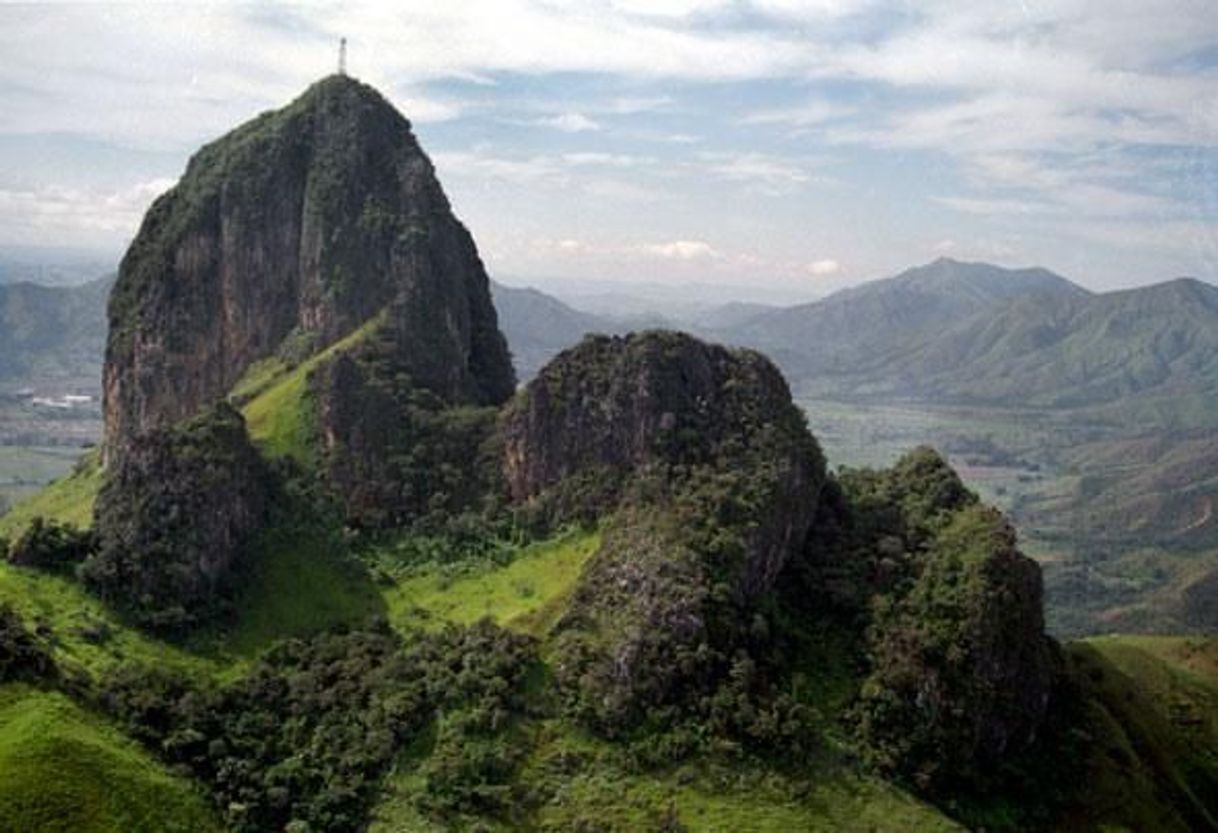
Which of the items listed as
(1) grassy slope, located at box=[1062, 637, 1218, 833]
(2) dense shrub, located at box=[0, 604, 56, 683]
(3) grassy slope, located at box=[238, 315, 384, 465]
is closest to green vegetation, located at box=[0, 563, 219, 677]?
(2) dense shrub, located at box=[0, 604, 56, 683]

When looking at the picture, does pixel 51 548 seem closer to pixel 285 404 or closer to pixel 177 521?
pixel 177 521

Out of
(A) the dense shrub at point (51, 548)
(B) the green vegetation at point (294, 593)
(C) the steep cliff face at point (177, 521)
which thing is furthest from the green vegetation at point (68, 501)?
(B) the green vegetation at point (294, 593)

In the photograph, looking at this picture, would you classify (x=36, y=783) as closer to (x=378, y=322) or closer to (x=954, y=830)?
(x=954, y=830)

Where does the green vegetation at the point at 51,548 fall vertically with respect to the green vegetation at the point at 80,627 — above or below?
above

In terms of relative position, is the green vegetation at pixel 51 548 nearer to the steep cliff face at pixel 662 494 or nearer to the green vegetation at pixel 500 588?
the green vegetation at pixel 500 588

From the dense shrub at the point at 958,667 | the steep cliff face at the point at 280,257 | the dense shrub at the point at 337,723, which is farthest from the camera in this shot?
the steep cliff face at the point at 280,257

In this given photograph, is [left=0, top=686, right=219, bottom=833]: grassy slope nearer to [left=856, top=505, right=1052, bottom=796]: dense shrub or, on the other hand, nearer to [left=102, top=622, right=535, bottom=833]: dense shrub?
[left=102, top=622, right=535, bottom=833]: dense shrub

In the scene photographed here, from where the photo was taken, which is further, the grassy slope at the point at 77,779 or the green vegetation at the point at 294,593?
the green vegetation at the point at 294,593

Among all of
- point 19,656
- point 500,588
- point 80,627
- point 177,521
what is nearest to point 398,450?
point 500,588
